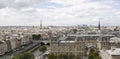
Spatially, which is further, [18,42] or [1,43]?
[18,42]

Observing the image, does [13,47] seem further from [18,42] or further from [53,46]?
[53,46]

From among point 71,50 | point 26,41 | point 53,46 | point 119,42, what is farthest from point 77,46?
point 26,41

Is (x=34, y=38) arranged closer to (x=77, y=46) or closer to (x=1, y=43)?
(x=1, y=43)

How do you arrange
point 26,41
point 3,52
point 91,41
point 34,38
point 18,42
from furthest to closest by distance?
point 34,38 → point 26,41 → point 18,42 → point 91,41 → point 3,52

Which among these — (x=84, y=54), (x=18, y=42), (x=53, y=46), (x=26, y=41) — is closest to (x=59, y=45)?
(x=53, y=46)

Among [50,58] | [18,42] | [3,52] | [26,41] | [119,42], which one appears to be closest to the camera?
[50,58]

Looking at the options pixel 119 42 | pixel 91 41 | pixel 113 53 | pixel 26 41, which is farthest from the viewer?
pixel 26 41

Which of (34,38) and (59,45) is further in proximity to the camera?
(34,38)

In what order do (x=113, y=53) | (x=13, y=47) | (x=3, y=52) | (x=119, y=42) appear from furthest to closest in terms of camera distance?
(x=13, y=47) → (x=3, y=52) → (x=119, y=42) → (x=113, y=53)
